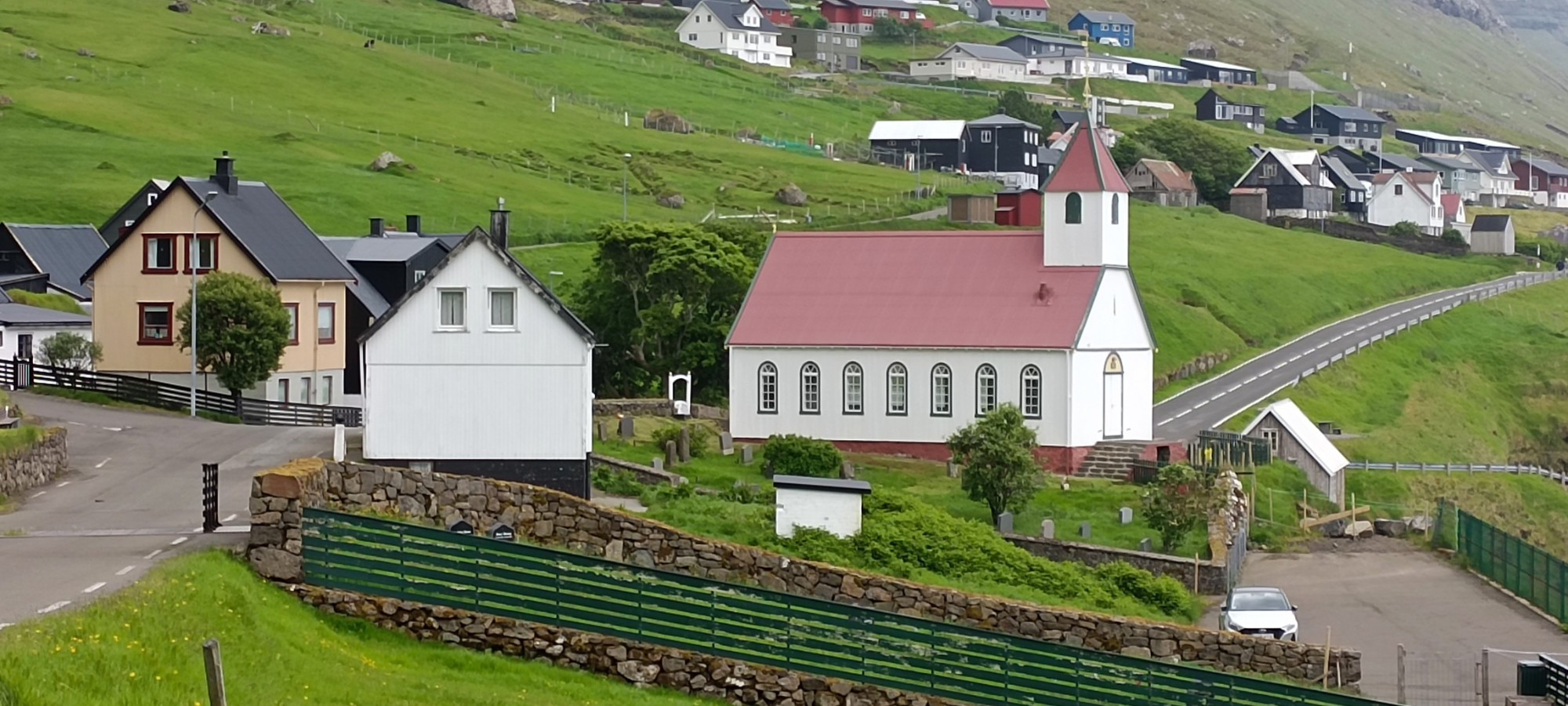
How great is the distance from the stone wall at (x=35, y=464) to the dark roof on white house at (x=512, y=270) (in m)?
5.92

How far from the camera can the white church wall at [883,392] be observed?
176ft

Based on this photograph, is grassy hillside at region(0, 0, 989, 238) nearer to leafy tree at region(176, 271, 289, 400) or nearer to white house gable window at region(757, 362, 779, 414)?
leafy tree at region(176, 271, 289, 400)

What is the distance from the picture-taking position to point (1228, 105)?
190 meters

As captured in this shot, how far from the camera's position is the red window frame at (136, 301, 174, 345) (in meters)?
56.1

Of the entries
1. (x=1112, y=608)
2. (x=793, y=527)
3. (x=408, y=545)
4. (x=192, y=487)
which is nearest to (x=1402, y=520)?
(x=1112, y=608)

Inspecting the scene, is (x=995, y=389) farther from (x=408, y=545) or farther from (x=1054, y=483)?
(x=408, y=545)

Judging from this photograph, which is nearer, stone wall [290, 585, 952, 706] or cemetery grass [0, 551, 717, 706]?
cemetery grass [0, 551, 717, 706]

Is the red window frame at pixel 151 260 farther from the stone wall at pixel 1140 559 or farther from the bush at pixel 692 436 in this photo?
the stone wall at pixel 1140 559

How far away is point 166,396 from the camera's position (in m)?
51.2

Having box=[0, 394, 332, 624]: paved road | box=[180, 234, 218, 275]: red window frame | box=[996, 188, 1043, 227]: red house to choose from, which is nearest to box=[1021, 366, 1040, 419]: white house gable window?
box=[0, 394, 332, 624]: paved road

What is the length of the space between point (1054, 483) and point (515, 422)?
17.5m

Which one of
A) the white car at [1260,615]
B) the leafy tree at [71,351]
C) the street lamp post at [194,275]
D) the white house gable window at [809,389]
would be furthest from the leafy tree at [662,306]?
the white car at [1260,615]

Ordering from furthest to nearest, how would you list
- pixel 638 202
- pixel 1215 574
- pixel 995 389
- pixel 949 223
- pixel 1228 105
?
pixel 1228 105, pixel 638 202, pixel 949 223, pixel 995 389, pixel 1215 574

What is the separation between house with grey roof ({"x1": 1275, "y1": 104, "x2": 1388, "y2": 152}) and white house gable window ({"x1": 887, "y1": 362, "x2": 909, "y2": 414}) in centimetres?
14056
